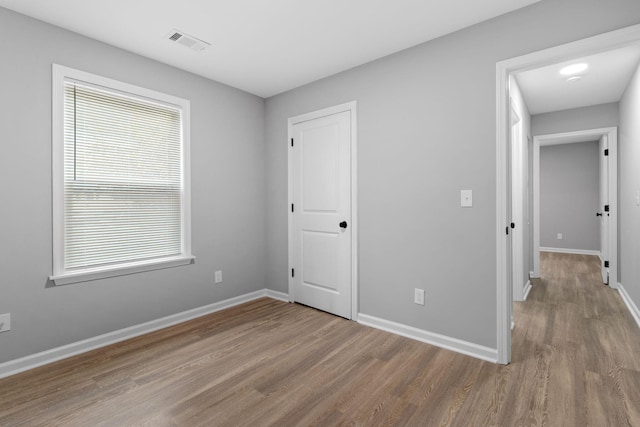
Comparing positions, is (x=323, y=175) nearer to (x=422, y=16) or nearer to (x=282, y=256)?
(x=282, y=256)

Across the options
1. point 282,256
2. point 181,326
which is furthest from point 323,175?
point 181,326

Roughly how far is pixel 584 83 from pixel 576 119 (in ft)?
3.69

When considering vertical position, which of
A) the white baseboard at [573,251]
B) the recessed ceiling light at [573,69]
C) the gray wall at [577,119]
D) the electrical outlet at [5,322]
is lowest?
the white baseboard at [573,251]

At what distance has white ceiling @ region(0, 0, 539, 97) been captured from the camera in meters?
2.12

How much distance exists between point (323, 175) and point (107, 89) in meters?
2.07

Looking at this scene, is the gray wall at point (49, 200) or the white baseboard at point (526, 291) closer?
the gray wall at point (49, 200)

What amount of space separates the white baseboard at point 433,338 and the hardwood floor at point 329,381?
69 mm

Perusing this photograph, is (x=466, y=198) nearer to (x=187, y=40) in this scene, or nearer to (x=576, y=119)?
(x=187, y=40)

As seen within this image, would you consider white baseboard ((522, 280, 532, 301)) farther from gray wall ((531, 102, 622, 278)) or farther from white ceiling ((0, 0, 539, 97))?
white ceiling ((0, 0, 539, 97))

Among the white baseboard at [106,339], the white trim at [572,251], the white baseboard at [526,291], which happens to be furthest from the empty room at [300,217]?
the white trim at [572,251]

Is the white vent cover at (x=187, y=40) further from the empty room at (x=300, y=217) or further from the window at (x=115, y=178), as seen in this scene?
the window at (x=115, y=178)

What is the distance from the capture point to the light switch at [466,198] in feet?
7.83

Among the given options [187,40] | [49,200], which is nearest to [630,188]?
[187,40]

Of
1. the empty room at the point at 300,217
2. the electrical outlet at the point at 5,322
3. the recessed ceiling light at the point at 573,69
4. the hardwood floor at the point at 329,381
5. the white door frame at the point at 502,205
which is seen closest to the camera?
the hardwood floor at the point at 329,381
